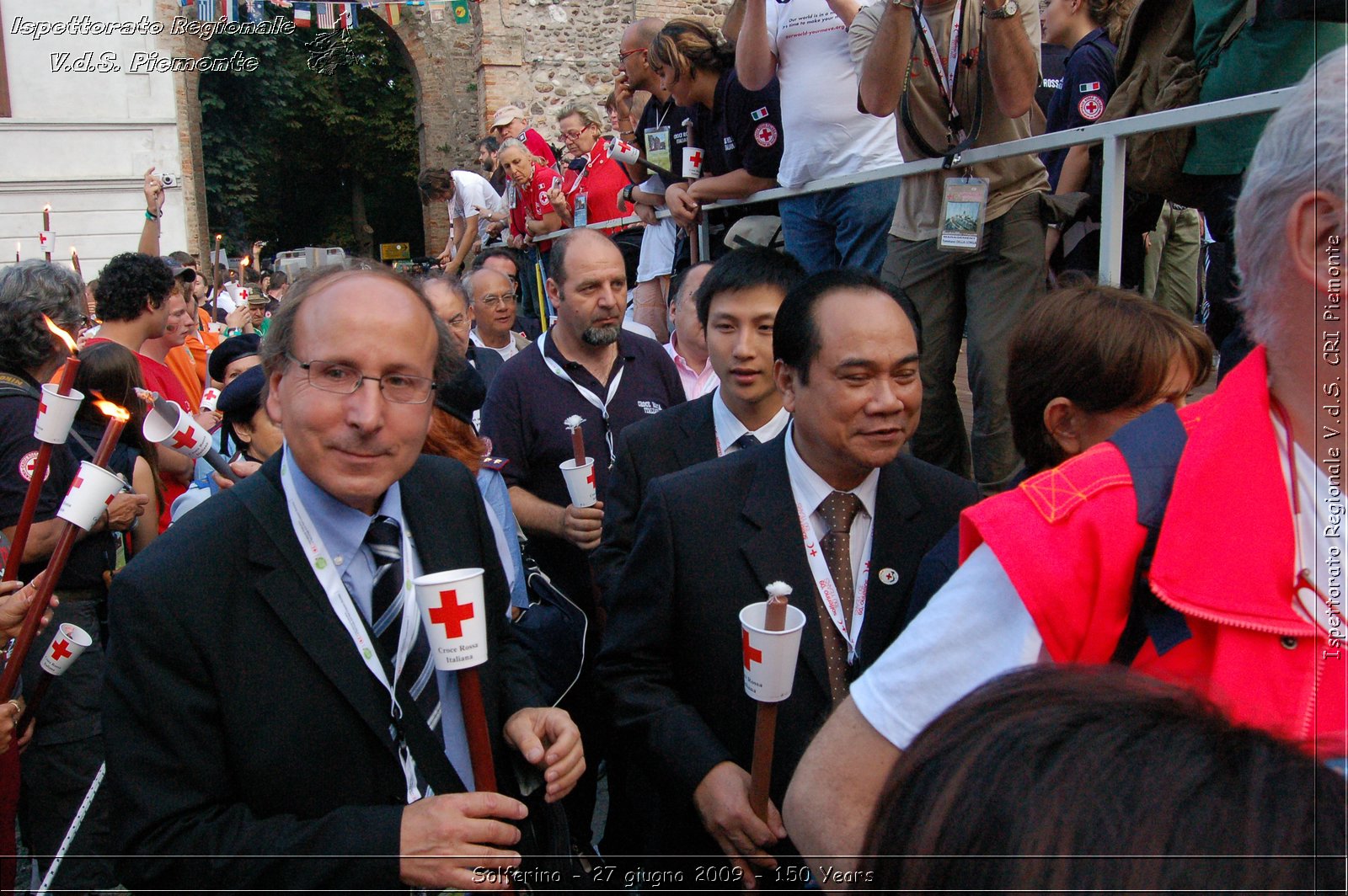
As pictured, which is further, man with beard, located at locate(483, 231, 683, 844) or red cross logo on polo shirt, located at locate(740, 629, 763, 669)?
man with beard, located at locate(483, 231, 683, 844)

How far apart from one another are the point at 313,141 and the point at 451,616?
3707cm

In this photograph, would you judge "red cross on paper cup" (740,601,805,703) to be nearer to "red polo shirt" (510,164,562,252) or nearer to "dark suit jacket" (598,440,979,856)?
"dark suit jacket" (598,440,979,856)

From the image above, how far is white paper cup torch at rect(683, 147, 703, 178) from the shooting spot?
5.45 metres

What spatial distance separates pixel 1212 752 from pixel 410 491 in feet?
5.81

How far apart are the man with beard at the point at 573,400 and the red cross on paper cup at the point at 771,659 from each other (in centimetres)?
188

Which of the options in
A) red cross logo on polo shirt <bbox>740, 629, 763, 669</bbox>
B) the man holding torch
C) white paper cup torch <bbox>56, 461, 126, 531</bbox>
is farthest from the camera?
the man holding torch

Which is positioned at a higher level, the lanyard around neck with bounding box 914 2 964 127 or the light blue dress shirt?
the lanyard around neck with bounding box 914 2 964 127

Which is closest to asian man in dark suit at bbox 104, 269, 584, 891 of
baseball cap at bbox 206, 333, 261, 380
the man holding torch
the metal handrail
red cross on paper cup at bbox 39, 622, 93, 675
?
red cross on paper cup at bbox 39, 622, 93, 675

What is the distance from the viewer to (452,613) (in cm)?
167

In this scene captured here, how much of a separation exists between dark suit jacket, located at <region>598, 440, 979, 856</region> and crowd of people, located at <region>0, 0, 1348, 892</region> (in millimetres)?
11

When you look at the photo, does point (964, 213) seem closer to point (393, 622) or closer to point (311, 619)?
point (393, 622)

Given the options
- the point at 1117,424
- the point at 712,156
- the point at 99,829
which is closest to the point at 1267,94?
the point at 1117,424

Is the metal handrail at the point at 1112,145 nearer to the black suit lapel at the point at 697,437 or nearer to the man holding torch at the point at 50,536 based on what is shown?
the black suit lapel at the point at 697,437

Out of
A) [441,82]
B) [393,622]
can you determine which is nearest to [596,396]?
[393,622]
